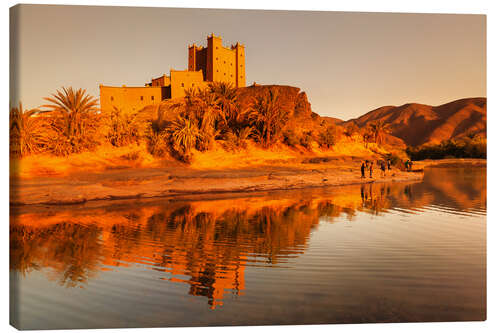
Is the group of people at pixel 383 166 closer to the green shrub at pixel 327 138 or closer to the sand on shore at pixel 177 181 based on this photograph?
the sand on shore at pixel 177 181

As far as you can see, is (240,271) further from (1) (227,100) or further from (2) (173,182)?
(1) (227,100)

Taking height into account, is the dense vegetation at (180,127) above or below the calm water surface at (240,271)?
above

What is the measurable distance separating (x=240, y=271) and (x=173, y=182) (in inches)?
362

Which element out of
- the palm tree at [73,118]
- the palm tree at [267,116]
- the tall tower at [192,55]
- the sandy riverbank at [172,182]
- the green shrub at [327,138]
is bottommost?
the sandy riverbank at [172,182]

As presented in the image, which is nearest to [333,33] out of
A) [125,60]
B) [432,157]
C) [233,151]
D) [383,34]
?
[383,34]

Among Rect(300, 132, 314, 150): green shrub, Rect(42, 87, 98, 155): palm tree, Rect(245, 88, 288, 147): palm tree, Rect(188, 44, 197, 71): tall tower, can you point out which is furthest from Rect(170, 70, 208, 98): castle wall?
Rect(42, 87, 98, 155): palm tree

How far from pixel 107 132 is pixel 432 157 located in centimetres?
3086

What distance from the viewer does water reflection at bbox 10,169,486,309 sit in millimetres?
5055

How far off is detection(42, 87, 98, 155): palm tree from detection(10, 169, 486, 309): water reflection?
2648 mm

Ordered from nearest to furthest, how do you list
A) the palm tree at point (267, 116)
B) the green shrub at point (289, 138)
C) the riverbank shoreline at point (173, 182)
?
the riverbank shoreline at point (173, 182)
the palm tree at point (267, 116)
the green shrub at point (289, 138)

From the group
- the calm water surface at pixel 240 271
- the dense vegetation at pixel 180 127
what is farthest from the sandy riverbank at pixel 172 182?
the dense vegetation at pixel 180 127

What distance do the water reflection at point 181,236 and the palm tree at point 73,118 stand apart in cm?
265

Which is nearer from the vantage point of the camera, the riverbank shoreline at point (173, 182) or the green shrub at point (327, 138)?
the riverbank shoreline at point (173, 182)

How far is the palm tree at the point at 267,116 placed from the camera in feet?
72.5
